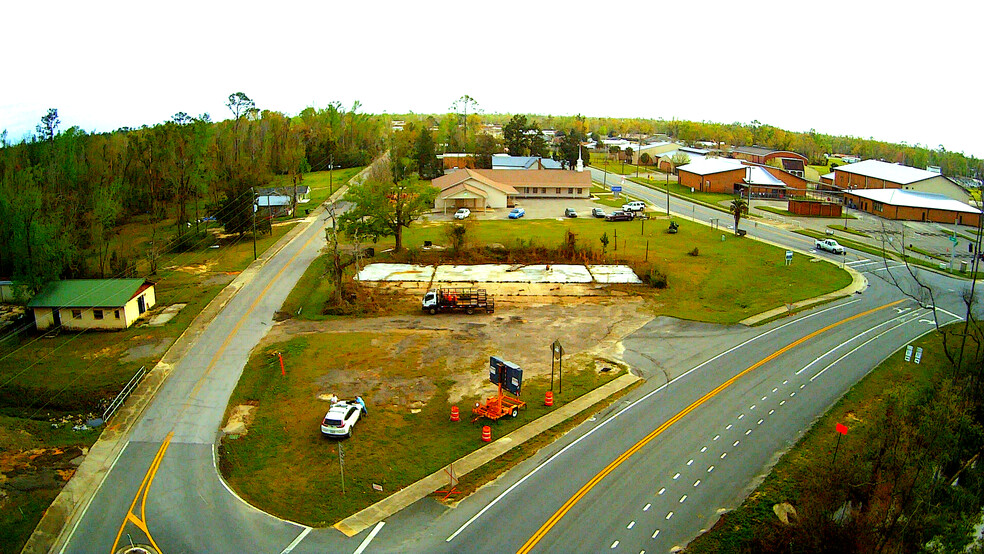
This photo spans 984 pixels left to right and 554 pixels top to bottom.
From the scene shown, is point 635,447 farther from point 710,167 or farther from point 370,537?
point 710,167

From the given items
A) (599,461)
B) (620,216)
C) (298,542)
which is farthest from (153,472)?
(620,216)

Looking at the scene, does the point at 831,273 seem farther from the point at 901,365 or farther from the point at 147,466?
the point at 147,466

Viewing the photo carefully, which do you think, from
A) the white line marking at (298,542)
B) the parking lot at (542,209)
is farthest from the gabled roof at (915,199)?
the white line marking at (298,542)

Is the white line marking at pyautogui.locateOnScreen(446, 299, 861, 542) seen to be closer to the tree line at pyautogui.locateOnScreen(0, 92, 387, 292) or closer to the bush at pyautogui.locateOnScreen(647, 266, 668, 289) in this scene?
the bush at pyautogui.locateOnScreen(647, 266, 668, 289)

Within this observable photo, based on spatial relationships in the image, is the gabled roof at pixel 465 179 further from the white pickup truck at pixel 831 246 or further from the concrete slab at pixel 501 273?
the white pickup truck at pixel 831 246

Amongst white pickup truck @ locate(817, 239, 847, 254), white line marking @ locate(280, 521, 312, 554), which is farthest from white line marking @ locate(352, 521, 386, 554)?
white pickup truck @ locate(817, 239, 847, 254)

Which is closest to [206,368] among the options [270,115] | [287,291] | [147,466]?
[147,466]
